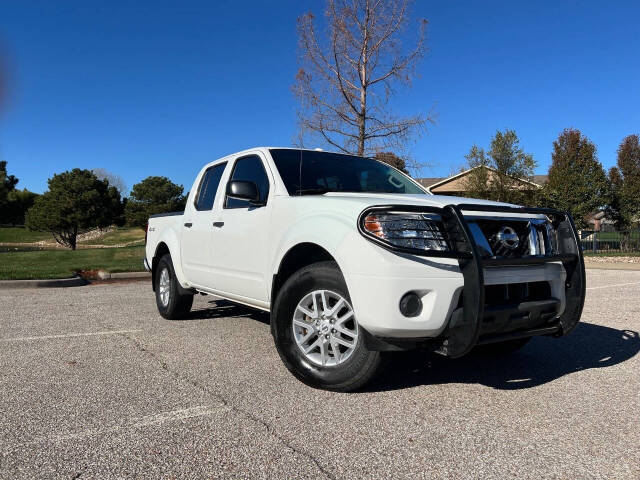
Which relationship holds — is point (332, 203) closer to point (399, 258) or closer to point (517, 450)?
point (399, 258)

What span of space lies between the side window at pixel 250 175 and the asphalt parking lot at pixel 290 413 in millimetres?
1357

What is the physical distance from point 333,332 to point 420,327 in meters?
0.68

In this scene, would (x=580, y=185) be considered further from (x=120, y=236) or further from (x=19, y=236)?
(x=19, y=236)

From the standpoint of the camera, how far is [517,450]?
2512 mm

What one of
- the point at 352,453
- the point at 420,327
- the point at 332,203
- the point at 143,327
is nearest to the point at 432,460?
the point at 352,453

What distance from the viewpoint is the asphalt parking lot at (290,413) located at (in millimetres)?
2330

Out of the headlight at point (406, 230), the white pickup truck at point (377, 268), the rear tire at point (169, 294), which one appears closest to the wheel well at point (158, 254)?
the rear tire at point (169, 294)

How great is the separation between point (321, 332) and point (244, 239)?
1334 millimetres

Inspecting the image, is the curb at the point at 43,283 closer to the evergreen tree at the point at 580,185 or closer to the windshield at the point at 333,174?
the windshield at the point at 333,174

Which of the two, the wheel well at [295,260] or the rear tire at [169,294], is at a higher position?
the wheel well at [295,260]

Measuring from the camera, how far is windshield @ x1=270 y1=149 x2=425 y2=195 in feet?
13.9

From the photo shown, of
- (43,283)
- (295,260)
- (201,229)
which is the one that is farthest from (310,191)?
(43,283)

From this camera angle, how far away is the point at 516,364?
4148 mm

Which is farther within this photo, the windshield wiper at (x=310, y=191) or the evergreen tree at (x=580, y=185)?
the evergreen tree at (x=580, y=185)
